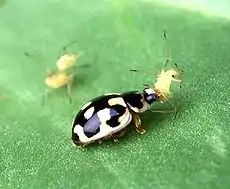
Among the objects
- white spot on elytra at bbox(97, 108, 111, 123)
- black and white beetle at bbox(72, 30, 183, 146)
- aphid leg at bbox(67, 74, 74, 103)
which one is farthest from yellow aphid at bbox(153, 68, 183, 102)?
aphid leg at bbox(67, 74, 74, 103)

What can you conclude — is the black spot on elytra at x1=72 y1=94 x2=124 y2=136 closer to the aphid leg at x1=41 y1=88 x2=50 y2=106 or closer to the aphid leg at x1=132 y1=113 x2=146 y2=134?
the aphid leg at x1=132 y1=113 x2=146 y2=134

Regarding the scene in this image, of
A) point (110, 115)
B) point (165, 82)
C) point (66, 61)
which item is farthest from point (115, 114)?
point (66, 61)

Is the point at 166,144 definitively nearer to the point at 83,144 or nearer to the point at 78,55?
the point at 83,144

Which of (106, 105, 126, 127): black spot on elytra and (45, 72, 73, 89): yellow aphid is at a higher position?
(106, 105, 126, 127): black spot on elytra

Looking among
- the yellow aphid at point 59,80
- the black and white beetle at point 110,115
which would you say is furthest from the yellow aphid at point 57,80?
the black and white beetle at point 110,115

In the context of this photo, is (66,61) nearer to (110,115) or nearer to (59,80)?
(59,80)

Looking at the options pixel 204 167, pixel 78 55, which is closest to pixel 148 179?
pixel 204 167

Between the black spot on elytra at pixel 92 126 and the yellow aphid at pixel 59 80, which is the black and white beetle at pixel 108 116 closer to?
the black spot on elytra at pixel 92 126
